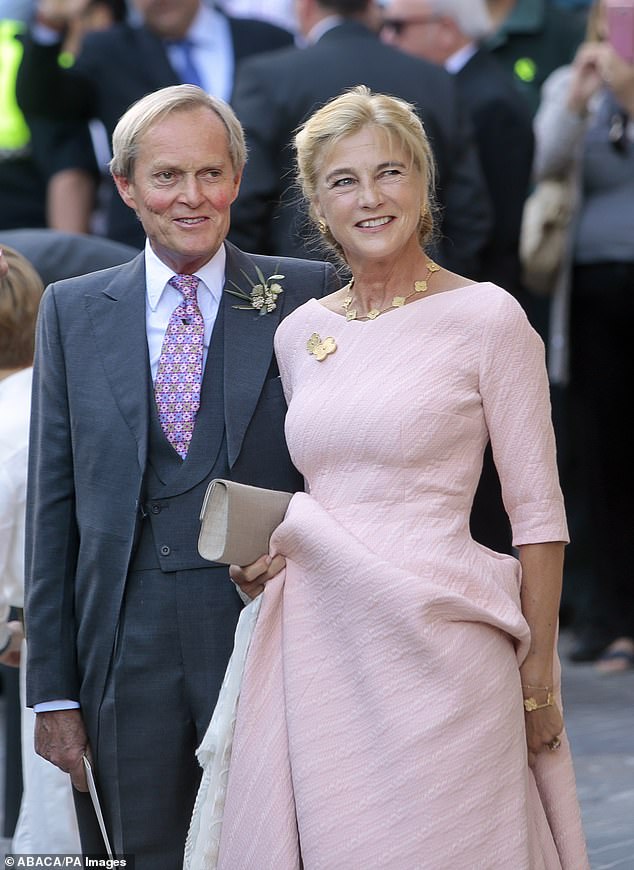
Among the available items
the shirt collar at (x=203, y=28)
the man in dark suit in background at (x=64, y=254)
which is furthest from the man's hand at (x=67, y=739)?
the shirt collar at (x=203, y=28)

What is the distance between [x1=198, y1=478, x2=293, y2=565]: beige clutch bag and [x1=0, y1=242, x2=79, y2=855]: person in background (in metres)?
0.96

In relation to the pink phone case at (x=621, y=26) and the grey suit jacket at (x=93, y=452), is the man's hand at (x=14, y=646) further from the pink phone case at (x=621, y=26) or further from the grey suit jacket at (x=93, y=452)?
the pink phone case at (x=621, y=26)

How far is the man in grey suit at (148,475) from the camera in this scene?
3.47m

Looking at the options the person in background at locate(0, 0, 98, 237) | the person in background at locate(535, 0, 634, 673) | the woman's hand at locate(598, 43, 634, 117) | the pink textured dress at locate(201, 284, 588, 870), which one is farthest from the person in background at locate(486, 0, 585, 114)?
the pink textured dress at locate(201, 284, 588, 870)

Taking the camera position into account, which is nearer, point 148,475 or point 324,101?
point 148,475

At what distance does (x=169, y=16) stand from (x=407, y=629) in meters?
3.96

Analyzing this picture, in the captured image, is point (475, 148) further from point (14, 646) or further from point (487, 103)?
point (14, 646)

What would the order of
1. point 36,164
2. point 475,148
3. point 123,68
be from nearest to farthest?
point 475,148 → point 123,68 → point 36,164

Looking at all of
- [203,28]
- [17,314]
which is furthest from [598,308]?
[17,314]

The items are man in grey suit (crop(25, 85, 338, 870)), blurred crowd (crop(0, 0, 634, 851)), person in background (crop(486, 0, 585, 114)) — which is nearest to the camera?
man in grey suit (crop(25, 85, 338, 870))

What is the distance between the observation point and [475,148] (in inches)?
242

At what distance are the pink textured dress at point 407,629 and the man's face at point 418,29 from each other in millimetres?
3308

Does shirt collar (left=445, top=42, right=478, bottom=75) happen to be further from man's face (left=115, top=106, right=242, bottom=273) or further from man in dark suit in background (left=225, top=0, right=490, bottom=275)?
man's face (left=115, top=106, right=242, bottom=273)

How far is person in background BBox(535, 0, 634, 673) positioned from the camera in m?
6.29
